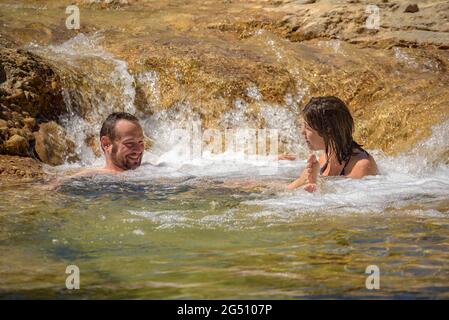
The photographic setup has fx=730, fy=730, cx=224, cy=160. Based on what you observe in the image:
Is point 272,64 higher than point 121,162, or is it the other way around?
point 272,64

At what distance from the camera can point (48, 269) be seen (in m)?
3.47

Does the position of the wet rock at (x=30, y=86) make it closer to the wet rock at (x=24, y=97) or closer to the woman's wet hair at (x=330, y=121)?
the wet rock at (x=24, y=97)

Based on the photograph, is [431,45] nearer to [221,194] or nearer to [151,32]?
[151,32]

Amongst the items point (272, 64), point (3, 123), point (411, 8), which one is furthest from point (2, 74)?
point (411, 8)

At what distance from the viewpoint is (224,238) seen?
418 centimetres

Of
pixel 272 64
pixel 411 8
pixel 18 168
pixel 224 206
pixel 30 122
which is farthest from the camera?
pixel 411 8

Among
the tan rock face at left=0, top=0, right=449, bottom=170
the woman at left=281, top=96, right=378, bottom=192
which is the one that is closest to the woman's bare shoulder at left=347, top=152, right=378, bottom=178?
the woman at left=281, top=96, right=378, bottom=192

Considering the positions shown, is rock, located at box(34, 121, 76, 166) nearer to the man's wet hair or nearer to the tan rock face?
the tan rock face

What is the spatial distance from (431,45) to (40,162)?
249 inches

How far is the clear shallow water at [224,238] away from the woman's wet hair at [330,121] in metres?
0.35

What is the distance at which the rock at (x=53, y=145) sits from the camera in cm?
770

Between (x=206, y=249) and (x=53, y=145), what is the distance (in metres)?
4.46

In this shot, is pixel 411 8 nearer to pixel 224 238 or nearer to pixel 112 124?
pixel 112 124

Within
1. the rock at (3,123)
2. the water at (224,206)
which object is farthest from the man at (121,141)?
the rock at (3,123)
